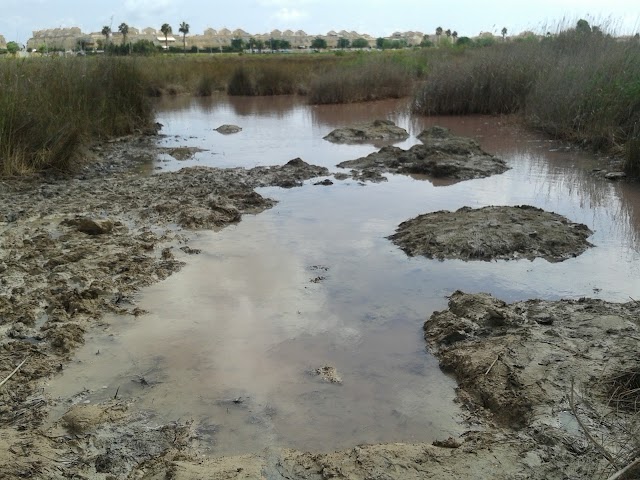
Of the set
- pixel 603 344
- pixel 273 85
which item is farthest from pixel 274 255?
pixel 273 85

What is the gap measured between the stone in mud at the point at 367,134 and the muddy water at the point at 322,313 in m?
3.74

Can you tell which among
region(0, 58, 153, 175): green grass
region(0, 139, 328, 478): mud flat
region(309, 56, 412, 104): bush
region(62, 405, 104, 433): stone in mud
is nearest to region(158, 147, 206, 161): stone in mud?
region(0, 58, 153, 175): green grass

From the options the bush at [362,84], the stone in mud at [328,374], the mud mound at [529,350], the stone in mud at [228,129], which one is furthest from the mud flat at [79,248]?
the bush at [362,84]

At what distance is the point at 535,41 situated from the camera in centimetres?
1619

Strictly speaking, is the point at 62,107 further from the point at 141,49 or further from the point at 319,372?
the point at 141,49

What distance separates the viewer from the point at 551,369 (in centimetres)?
303

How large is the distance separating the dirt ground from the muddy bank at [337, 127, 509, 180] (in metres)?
3.84

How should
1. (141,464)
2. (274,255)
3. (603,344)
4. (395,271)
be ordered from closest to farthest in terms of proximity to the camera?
(141,464) < (603,344) < (395,271) < (274,255)

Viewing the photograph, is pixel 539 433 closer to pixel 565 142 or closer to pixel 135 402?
pixel 135 402

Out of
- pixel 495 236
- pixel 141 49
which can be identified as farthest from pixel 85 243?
pixel 141 49

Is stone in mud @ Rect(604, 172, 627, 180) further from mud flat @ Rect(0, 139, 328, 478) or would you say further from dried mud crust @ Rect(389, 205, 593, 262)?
mud flat @ Rect(0, 139, 328, 478)

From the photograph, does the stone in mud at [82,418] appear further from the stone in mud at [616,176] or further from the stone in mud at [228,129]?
the stone in mud at [228,129]

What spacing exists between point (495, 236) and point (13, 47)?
7744mm

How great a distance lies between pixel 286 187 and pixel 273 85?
15519 mm
